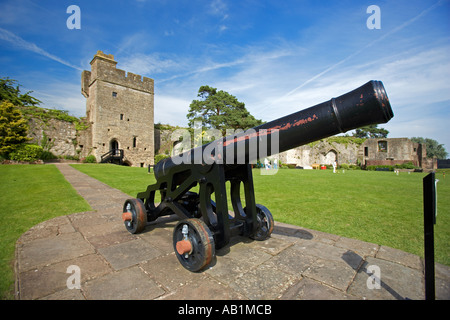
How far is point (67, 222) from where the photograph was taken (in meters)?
3.93

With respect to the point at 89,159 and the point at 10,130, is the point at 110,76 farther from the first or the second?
the point at 10,130

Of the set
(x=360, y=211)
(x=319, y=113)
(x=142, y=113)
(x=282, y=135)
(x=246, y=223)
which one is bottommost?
(x=360, y=211)

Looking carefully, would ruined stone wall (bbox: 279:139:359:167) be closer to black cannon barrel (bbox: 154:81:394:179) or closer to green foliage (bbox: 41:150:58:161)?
green foliage (bbox: 41:150:58:161)

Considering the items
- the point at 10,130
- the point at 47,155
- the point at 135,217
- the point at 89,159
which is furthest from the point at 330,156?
the point at 10,130

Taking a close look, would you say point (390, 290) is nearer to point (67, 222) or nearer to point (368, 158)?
point (67, 222)

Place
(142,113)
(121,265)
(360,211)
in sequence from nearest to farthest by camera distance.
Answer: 1. (121,265)
2. (360,211)
3. (142,113)

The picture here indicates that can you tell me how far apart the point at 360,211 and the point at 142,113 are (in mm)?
29582

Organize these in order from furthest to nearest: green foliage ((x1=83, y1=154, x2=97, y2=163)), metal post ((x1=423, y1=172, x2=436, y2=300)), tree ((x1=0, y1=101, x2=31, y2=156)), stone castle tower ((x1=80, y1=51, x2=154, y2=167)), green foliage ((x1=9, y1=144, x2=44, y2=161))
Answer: stone castle tower ((x1=80, y1=51, x2=154, y2=167)) → green foliage ((x1=83, y1=154, x2=97, y2=163)) → green foliage ((x1=9, y1=144, x2=44, y2=161)) → tree ((x1=0, y1=101, x2=31, y2=156)) → metal post ((x1=423, y1=172, x2=436, y2=300))

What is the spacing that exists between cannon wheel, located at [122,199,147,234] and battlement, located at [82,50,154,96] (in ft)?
91.4

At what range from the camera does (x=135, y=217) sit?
134 inches

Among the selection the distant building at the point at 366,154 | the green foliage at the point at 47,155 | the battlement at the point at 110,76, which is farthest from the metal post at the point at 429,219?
the distant building at the point at 366,154

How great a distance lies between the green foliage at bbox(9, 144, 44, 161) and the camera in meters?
18.4

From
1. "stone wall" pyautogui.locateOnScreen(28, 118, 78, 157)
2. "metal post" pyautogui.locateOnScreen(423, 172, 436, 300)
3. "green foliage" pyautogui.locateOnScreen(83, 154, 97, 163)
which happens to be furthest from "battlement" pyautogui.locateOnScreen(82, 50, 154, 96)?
"metal post" pyautogui.locateOnScreen(423, 172, 436, 300)

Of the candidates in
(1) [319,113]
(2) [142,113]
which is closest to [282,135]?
(1) [319,113]
